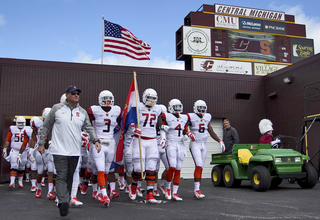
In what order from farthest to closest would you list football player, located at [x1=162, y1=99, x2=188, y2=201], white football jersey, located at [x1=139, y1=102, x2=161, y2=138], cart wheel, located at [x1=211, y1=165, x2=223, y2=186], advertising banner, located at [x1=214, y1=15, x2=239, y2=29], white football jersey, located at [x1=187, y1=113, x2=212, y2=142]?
advertising banner, located at [x1=214, y1=15, x2=239, y2=29], cart wheel, located at [x1=211, y1=165, x2=223, y2=186], white football jersey, located at [x1=187, y1=113, x2=212, y2=142], football player, located at [x1=162, y1=99, x2=188, y2=201], white football jersey, located at [x1=139, y1=102, x2=161, y2=138]

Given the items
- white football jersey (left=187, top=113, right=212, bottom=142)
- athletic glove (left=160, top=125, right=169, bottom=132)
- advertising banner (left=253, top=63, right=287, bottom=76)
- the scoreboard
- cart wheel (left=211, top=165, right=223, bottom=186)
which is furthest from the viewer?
advertising banner (left=253, top=63, right=287, bottom=76)

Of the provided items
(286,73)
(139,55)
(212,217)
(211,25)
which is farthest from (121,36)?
(211,25)

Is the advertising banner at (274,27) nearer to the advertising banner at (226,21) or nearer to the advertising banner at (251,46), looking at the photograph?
the advertising banner at (251,46)

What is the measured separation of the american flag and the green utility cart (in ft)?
24.8

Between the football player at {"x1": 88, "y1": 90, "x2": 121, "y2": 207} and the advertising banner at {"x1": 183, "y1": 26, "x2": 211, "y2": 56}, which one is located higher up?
the advertising banner at {"x1": 183, "y1": 26, "x2": 211, "y2": 56}

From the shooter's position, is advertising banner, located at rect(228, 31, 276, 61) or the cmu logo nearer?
the cmu logo

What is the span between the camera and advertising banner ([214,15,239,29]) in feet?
110

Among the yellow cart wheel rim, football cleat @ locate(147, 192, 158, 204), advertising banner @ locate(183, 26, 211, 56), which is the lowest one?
football cleat @ locate(147, 192, 158, 204)

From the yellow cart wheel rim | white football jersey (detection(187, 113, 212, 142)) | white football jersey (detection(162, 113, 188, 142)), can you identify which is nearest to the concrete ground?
white football jersey (detection(162, 113, 188, 142))

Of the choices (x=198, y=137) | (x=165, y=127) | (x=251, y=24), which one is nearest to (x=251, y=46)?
(x=251, y=24)

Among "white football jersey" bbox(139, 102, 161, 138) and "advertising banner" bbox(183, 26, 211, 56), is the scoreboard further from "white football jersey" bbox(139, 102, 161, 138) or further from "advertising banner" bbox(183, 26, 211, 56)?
"white football jersey" bbox(139, 102, 161, 138)

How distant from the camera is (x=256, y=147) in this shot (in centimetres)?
1130

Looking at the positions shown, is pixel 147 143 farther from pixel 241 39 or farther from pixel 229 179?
pixel 241 39

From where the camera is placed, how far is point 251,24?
35.2 meters
